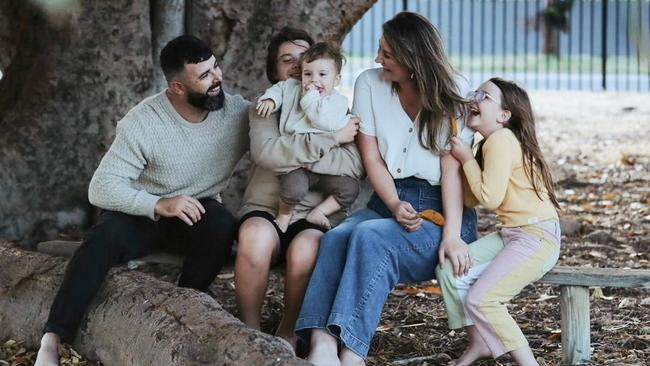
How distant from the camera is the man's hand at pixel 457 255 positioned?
451 cm

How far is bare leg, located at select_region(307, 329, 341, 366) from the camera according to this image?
443cm

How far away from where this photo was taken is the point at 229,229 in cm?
484

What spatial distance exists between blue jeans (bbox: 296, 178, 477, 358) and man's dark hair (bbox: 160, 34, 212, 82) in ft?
3.10

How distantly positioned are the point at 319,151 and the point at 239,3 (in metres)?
2.13

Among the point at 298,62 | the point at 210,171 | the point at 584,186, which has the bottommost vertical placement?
the point at 584,186

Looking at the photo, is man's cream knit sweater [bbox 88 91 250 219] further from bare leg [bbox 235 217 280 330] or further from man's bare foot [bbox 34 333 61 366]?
man's bare foot [bbox 34 333 61 366]

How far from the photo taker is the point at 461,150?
464 cm

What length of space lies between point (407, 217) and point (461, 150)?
1.13 ft

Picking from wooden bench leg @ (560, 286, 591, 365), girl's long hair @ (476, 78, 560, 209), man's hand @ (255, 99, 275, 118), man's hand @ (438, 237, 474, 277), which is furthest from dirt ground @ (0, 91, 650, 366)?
girl's long hair @ (476, 78, 560, 209)

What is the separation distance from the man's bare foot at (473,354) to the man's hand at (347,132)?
0.96m

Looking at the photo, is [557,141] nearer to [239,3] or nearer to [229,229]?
[239,3]

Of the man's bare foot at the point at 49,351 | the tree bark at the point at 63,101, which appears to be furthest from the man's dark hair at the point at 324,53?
the tree bark at the point at 63,101

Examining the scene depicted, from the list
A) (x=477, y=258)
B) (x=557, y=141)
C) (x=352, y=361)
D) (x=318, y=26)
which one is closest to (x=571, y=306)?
(x=477, y=258)

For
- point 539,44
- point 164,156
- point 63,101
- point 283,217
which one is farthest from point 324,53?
point 539,44
